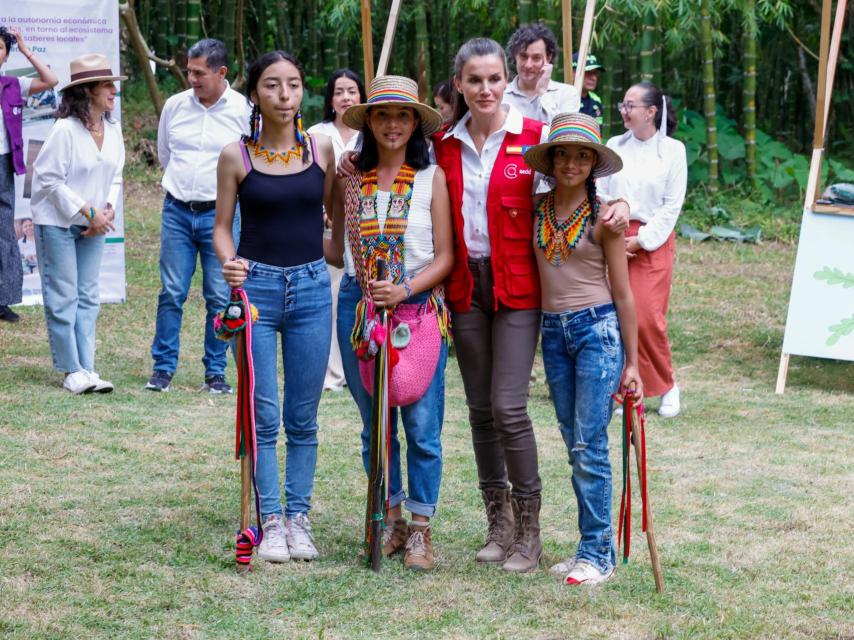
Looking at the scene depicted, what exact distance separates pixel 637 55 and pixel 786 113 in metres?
3.88

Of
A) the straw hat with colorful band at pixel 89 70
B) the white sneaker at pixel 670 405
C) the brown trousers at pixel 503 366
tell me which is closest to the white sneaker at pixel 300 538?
the brown trousers at pixel 503 366

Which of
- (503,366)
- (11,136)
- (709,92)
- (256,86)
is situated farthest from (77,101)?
(709,92)

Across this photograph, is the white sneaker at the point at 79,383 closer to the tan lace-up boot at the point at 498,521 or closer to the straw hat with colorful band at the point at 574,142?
the tan lace-up boot at the point at 498,521

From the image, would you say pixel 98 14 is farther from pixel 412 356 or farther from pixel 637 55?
pixel 637 55

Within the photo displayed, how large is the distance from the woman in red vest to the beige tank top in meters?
0.09

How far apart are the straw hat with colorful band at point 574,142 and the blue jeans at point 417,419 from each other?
21.7 inches

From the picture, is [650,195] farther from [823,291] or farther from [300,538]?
[300,538]

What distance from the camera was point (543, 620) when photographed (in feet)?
11.7

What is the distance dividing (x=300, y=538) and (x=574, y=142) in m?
1.58

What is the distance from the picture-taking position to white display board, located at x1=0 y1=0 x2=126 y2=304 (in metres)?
8.12

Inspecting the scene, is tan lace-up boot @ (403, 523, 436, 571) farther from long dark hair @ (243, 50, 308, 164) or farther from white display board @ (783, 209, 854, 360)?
white display board @ (783, 209, 854, 360)

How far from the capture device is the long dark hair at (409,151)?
390 centimetres

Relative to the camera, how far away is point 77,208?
→ 608 centimetres

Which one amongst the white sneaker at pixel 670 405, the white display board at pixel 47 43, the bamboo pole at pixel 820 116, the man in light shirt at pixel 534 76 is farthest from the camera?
the white display board at pixel 47 43
